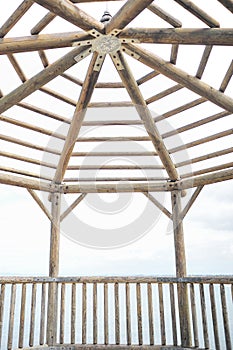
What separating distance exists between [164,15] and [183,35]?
568 millimetres

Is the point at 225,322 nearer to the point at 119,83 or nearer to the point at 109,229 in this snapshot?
the point at 109,229

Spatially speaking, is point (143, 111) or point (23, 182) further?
point (23, 182)

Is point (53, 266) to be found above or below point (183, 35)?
below

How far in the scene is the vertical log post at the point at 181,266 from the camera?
5051mm

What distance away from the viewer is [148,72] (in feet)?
15.3

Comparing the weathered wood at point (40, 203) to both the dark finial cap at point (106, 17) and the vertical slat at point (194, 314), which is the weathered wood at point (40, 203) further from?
the dark finial cap at point (106, 17)

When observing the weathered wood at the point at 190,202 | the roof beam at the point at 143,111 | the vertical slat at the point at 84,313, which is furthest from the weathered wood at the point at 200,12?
the vertical slat at the point at 84,313

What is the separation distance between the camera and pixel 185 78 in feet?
12.3

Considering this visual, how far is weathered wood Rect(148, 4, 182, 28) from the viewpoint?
344cm

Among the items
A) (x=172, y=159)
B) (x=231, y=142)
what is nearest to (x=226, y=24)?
(x=231, y=142)

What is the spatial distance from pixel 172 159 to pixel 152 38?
124 inches

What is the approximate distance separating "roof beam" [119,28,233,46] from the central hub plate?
127 millimetres

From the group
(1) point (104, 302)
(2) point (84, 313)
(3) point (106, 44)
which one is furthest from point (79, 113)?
(2) point (84, 313)

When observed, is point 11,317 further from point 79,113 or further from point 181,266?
point 79,113
